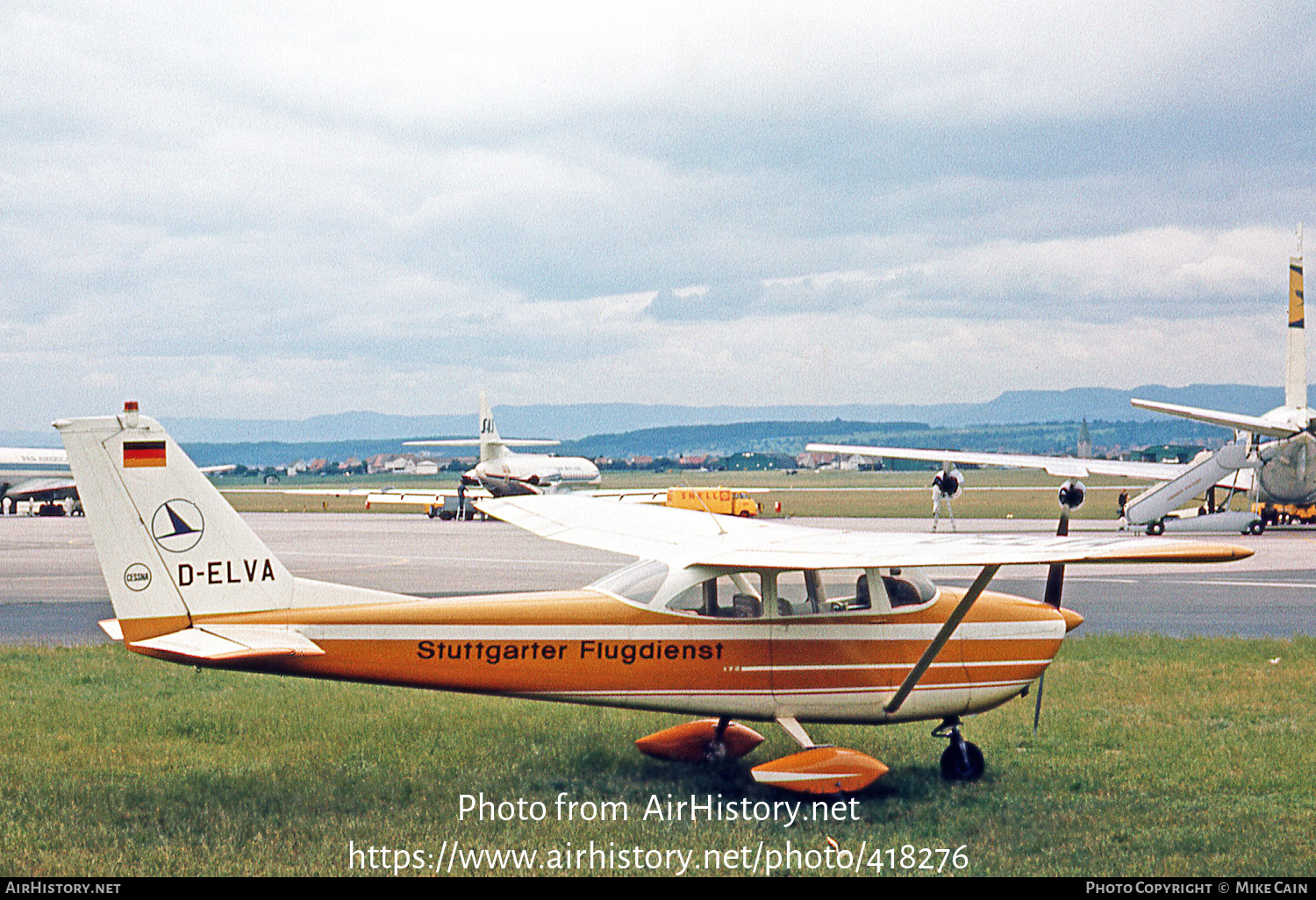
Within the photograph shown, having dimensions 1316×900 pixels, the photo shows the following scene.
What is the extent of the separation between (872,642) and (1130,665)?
766cm

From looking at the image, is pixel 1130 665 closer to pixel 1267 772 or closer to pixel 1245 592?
pixel 1267 772

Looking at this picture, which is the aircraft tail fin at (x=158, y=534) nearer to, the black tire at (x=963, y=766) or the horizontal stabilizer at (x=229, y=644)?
the horizontal stabilizer at (x=229, y=644)

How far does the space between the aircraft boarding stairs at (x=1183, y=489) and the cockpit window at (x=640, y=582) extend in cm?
3884

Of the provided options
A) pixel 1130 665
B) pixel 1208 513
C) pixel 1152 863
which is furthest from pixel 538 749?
pixel 1208 513

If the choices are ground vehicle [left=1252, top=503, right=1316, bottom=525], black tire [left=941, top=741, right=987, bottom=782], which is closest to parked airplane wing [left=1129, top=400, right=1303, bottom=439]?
ground vehicle [left=1252, top=503, right=1316, bottom=525]

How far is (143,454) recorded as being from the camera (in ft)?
30.2

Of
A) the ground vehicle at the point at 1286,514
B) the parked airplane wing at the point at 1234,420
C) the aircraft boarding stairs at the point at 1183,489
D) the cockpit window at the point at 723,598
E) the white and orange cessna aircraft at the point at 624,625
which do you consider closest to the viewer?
the white and orange cessna aircraft at the point at 624,625

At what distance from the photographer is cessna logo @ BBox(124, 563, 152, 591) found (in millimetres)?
9031

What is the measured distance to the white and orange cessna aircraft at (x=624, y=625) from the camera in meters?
9.02

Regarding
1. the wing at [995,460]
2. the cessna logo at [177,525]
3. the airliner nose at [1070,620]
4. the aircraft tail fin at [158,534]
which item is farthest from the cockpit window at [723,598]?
the wing at [995,460]

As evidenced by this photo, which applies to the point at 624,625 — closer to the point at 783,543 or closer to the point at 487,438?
the point at 783,543

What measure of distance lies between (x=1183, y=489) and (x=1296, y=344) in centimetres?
792

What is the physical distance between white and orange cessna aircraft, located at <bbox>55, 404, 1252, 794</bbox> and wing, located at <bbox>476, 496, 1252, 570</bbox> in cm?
7

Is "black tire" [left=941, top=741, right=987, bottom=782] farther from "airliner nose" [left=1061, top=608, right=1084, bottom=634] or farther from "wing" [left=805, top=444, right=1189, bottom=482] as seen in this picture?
"wing" [left=805, top=444, right=1189, bottom=482]
